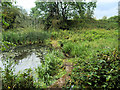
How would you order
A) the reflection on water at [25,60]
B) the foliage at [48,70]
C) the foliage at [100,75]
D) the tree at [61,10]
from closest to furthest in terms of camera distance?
the foliage at [100,75] < the foliage at [48,70] < the reflection on water at [25,60] < the tree at [61,10]

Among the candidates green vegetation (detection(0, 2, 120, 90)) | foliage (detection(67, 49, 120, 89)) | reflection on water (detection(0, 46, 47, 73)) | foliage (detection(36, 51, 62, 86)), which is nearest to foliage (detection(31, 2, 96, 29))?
green vegetation (detection(0, 2, 120, 90))

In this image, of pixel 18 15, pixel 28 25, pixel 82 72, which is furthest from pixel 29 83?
pixel 18 15

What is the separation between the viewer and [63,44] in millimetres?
3877

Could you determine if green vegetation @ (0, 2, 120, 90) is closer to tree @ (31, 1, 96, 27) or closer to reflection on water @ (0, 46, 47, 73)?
tree @ (31, 1, 96, 27)

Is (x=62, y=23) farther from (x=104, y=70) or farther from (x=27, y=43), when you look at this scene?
(x=104, y=70)

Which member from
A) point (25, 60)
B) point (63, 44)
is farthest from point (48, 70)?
point (63, 44)

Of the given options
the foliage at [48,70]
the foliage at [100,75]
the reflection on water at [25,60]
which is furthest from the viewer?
Result: the reflection on water at [25,60]

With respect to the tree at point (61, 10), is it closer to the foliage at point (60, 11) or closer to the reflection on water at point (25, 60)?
the foliage at point (60, 11)

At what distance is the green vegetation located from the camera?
136 cm

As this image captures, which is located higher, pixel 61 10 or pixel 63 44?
pixel 61 10

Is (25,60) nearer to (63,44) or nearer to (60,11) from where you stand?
(63,44)

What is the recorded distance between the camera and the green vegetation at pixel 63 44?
1358 mm

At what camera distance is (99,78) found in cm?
143

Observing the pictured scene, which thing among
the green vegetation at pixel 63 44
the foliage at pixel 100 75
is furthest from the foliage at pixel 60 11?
the foliage at pixel 100 75
